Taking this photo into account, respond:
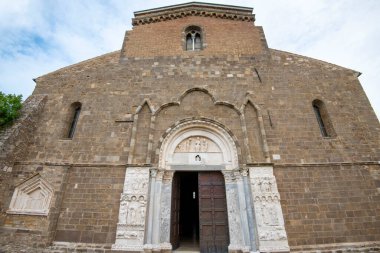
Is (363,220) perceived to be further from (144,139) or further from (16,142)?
(16,142)

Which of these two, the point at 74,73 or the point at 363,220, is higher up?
the point at 74,73

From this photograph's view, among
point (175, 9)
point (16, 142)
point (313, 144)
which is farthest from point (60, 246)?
point (175, 9)

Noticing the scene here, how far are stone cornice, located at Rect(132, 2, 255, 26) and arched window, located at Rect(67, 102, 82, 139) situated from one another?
509 centimetres

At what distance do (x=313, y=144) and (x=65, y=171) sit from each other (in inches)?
335

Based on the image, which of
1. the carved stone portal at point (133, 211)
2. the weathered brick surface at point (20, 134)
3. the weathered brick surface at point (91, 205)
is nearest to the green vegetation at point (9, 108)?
the weathered brick surface at point (20, 134)

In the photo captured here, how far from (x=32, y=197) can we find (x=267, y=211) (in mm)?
7430

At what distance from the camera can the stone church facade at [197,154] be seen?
5906 mm

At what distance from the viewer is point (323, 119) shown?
775cm

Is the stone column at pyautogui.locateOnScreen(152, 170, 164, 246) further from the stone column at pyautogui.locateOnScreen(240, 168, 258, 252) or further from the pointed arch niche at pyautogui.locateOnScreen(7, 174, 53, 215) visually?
the pointed arch niche at pyautogui.locateOnScreen(7, 174, 53, 215)

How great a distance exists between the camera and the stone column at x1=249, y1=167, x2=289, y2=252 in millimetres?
5578

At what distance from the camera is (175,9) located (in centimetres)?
1023

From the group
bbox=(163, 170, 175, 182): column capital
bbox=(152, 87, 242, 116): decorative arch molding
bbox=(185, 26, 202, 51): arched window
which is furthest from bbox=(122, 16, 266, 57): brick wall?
bbox=(163, 170, 175, 182): column capital

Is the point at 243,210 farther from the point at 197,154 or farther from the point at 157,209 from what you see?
the point at 157,209

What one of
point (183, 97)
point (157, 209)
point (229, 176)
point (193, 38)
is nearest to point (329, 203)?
point (229, 176)
